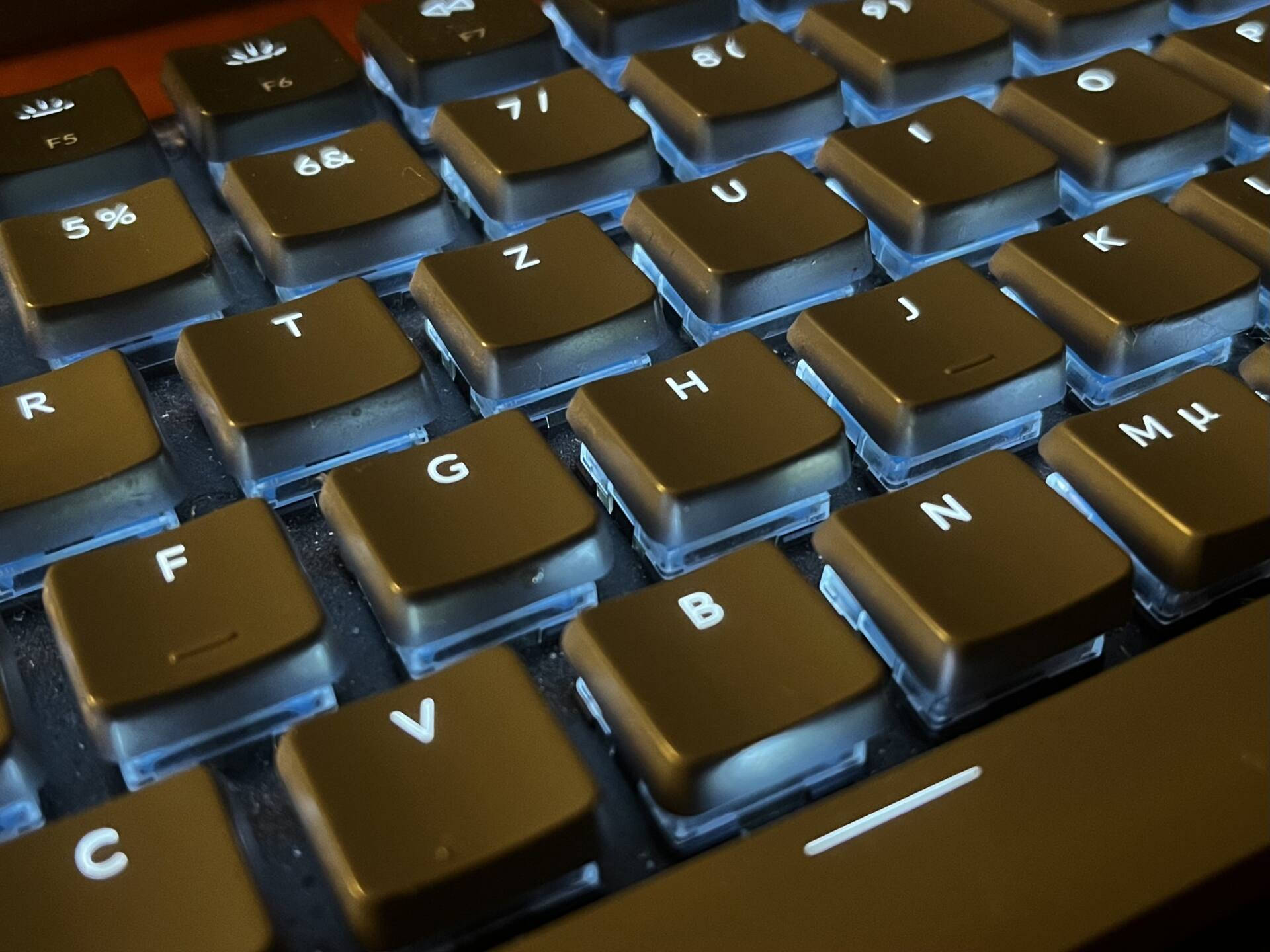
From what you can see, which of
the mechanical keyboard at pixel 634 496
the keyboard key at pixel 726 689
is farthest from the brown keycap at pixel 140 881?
the keyboard key at pixel 726 689

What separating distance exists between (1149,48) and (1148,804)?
47 cm

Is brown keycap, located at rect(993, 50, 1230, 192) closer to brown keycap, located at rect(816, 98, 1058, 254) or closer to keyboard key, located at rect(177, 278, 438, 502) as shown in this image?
brown keycap, located at rect(816, 98, 1058, 254)

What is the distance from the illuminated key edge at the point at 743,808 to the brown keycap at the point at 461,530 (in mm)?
51

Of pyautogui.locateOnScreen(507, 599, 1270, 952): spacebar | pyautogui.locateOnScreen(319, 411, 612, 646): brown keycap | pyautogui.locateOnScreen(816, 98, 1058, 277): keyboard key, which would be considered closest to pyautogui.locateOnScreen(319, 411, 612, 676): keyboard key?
pyautogui.locateOnScreen(319, 411, 612, 646): brown keycap

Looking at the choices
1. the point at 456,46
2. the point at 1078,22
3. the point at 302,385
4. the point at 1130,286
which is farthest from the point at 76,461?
the point at 1078,22

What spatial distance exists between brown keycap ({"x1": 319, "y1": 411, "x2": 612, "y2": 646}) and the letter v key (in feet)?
0.12

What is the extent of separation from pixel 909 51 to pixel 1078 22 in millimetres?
99

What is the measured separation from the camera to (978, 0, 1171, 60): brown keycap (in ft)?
2.23

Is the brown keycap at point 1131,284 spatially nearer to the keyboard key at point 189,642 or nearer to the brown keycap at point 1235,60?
the brown keycap at point 1235,60

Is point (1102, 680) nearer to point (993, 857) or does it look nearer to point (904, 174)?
point (993, 857)

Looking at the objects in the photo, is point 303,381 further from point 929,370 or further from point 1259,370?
point 1259,370

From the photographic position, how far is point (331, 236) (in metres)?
0.54

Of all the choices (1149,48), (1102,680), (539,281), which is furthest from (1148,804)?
(1149,48)

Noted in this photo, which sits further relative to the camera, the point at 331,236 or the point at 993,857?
the point at 331,236
